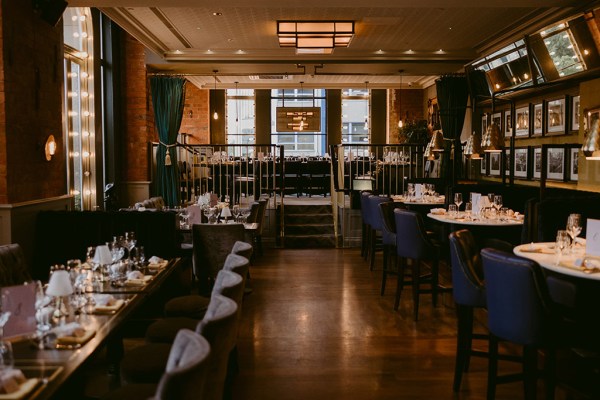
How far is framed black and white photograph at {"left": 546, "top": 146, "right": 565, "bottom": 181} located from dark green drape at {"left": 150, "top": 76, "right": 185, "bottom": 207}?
6.42 meters

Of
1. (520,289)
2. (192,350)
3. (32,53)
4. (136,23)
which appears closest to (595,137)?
(520,289)

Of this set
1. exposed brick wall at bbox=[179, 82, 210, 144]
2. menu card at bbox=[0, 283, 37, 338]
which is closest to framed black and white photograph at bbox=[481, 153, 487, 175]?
exposed brick wall at bbox=[179, 82, 210, 144]

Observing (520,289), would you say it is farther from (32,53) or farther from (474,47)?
(474,47)

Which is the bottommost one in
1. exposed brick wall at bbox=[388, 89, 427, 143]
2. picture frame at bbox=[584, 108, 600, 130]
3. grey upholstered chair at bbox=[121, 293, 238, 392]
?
grey upholstered chair at bbox=[121, 293, 238, 392]

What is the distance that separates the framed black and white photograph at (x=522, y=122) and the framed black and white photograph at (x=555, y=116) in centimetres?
78

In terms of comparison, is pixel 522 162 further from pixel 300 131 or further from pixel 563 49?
pixel 300 131

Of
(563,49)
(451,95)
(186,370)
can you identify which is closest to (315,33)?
(563,49)

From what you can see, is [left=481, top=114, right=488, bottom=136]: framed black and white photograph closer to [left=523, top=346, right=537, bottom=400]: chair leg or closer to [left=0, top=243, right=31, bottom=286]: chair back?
[left=523, top=346, right=537, bottom=400]: chair leg

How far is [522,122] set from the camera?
30.8 feet

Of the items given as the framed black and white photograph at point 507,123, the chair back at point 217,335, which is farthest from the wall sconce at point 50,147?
the framed black and white photograph at point 507,123

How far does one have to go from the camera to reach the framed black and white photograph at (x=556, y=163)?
7.76 meters

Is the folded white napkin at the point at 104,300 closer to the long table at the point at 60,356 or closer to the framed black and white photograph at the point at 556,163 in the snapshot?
the long table at the point at 60,356

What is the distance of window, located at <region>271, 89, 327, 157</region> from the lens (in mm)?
18172

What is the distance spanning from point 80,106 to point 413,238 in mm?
5900
